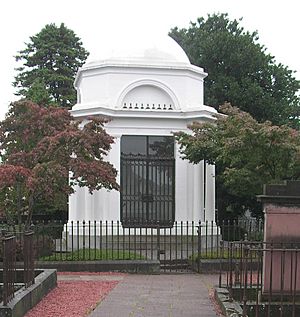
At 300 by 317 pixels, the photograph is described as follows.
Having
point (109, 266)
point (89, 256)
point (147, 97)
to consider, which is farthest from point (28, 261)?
point (147, 97)

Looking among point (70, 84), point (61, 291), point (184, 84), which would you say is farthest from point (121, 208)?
point (70, 84)

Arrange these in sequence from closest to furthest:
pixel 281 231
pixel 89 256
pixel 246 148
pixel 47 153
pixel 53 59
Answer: pixel 281 231 → pixel 47 153 → pixel 89 256 → pixel 246 148 → pixel 53 59

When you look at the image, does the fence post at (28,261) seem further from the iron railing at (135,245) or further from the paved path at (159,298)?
the iron railing at (135,245)

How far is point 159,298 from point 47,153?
19.9 feet

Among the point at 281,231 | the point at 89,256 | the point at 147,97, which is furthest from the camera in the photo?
the point at 147,97

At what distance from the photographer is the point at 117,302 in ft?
33.8

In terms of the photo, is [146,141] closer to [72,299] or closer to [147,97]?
[147,97]

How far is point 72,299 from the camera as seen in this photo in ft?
35.6

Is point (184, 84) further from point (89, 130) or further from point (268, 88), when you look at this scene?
point (268, 88)

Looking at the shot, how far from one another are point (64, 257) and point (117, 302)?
588 centimetres

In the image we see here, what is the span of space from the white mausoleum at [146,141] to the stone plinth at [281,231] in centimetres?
1216

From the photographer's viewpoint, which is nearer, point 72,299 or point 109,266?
point 72,299

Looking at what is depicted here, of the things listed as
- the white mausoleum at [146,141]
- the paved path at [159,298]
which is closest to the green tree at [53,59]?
the white mausoleum at [146,141]

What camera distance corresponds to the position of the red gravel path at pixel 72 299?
949 centimetres
